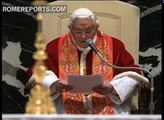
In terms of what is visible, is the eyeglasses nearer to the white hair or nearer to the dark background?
the white hair

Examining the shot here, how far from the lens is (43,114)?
2248 mm

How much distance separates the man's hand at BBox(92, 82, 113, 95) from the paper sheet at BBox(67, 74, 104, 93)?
4cm

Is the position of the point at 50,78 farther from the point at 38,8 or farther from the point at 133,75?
the point at 38,8

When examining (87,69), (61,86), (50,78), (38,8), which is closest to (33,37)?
(38,8)

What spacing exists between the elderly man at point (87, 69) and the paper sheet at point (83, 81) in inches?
1.8

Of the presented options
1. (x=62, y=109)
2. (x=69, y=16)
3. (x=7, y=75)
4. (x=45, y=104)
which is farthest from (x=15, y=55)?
(x=45, y=104)

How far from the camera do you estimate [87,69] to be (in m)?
4.19

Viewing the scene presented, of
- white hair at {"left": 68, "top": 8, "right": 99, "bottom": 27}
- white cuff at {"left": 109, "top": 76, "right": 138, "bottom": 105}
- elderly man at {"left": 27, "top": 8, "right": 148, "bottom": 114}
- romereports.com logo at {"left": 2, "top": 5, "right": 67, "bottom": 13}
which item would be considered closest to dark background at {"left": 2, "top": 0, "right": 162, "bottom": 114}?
romereports.com logo at {"left": 2, "top": 5, "right": 67, "bottom": 13}

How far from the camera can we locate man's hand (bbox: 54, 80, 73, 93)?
3680 mm

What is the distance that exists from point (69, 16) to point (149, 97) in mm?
986

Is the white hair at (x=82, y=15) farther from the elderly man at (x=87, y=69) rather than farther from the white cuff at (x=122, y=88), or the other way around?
the white cuff at (x=122, y=88)

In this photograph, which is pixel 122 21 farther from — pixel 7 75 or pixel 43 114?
pixel 43 114

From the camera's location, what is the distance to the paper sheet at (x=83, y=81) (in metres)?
3.59

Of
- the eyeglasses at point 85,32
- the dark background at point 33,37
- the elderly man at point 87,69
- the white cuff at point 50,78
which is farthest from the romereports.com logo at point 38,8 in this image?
the white cuff at point 50,78
